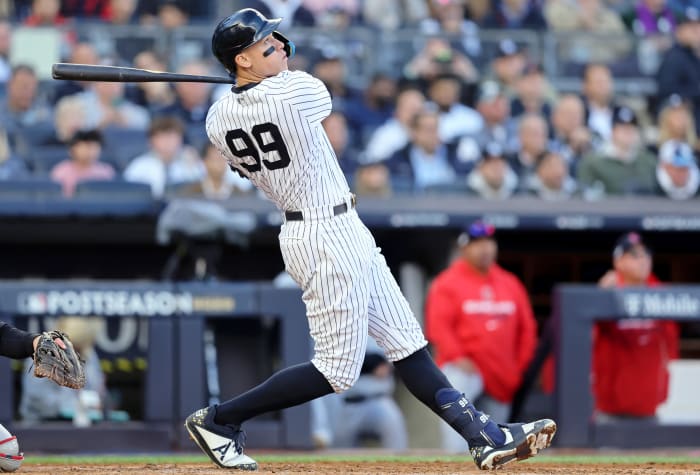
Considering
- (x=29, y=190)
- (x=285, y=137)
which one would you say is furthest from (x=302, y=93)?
(x=29, y=190)

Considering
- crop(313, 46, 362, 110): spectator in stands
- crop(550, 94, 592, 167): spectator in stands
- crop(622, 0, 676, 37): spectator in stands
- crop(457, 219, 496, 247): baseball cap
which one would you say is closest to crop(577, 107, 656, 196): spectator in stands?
crop(550, 94, 592, 167): spectator in stands

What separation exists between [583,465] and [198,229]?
2.74m

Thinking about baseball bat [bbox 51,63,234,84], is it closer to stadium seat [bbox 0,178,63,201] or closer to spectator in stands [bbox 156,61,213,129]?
stadium seat [bbox 0,178,63,201]

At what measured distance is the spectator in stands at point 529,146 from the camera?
28.6 feet

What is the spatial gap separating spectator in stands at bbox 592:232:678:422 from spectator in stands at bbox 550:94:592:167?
1.95 metres

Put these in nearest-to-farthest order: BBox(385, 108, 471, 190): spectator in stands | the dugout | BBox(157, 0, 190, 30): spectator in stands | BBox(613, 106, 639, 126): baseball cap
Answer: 1. the dugout
2. BBox(385, 108, 471, 190): spectator in stands
3. BBox(613, 106, 639, 126): baseball cap
4. BBox(157, 0, 190, 30): spectator in stands

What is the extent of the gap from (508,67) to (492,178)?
195 cm

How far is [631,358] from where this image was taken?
7176mm

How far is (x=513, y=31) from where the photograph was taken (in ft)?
33.8

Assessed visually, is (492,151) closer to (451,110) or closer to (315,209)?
(451,110)

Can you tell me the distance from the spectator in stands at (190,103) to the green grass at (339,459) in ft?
10.7

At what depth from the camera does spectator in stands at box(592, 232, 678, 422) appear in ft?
23.3

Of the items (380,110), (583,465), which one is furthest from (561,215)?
(583,465)

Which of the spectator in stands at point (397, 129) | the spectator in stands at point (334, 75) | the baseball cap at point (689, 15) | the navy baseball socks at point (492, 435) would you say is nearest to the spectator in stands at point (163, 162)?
the spectator in stands at point (397, 129)
